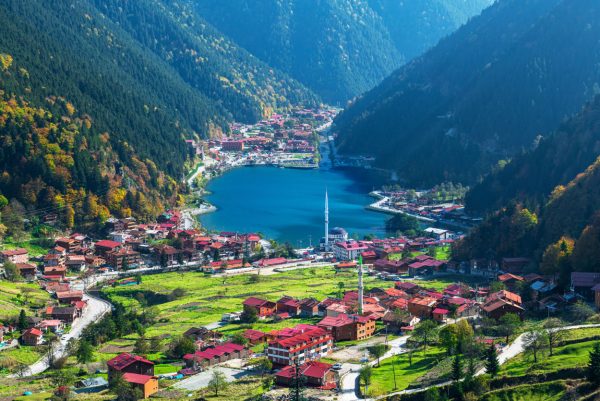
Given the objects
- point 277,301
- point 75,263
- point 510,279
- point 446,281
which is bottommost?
point 277,301

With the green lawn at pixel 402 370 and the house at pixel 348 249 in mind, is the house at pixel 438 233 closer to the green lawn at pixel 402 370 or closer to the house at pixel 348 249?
the house at pixel 348 249

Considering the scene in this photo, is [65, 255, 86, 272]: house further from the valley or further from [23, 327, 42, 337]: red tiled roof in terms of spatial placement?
[23, 327, 42, 337]: red tiled roof

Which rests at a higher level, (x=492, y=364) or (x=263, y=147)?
(x=263, y=147)

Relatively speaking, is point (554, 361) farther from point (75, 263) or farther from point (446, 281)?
point (75, 263)

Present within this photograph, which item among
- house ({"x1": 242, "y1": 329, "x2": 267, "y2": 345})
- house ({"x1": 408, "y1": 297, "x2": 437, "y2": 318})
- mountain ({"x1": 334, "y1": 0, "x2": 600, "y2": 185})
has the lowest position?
house ({"x1": 242, "y1": 329, "x2": 267, "y2": 345})

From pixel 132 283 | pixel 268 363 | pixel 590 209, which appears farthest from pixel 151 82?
pixel 268 363

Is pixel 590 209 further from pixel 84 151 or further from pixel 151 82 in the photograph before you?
pixel 151 82

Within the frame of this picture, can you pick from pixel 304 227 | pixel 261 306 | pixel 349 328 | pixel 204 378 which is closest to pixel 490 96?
pixel 304 227

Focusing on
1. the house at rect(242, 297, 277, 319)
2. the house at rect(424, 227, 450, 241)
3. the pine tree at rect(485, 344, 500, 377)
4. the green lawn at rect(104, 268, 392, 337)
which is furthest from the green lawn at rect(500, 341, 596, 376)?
the house at rect(424, 227, 450, 241)
